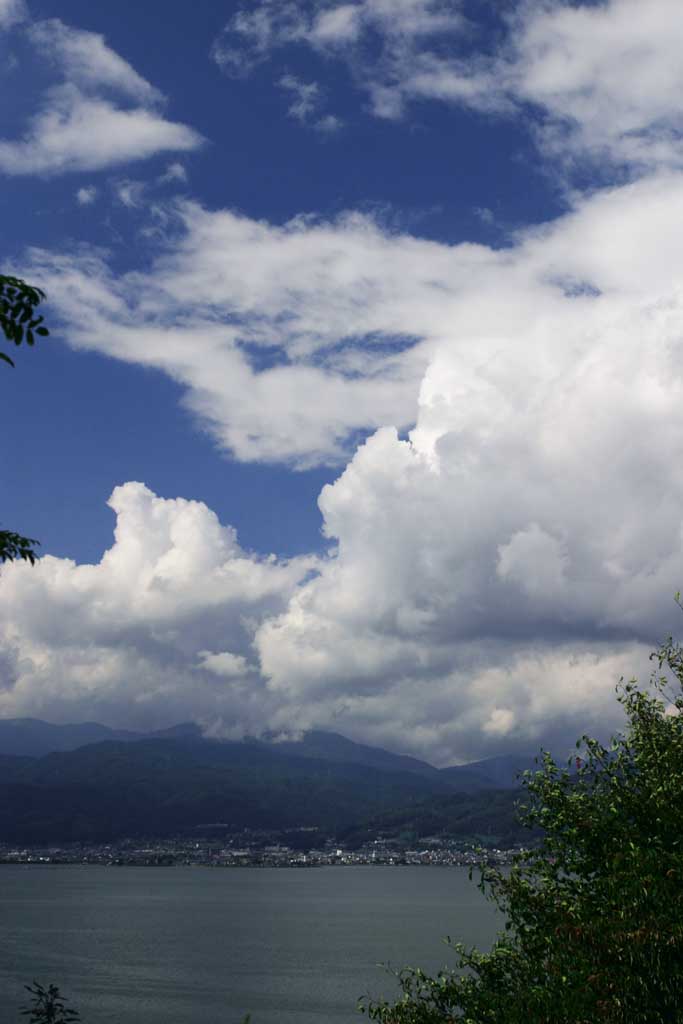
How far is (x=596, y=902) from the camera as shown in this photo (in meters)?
28.7

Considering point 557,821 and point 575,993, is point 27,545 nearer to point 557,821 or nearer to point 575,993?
point 575,993

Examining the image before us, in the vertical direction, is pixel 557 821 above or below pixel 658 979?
above

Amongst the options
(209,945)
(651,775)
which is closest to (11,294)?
(651,775)

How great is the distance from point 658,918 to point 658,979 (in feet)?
4.14

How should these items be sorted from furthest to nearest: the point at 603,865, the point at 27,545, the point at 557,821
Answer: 1. the point at 557,821
2. the point at 603,865
3. the point at 27,545

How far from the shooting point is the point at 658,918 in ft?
72.1


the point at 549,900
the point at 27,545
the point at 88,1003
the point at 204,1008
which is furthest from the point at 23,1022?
the point at 27,545

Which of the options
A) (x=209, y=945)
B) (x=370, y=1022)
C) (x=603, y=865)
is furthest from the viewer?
(x=209, y=945)

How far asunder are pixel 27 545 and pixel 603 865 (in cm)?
2242

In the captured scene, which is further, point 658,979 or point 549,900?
point 549,900

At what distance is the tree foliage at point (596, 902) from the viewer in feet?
70.9

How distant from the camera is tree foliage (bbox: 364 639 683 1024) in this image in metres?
21.6

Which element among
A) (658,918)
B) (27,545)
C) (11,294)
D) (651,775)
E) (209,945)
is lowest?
(209,945)

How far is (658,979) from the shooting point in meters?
21.5
